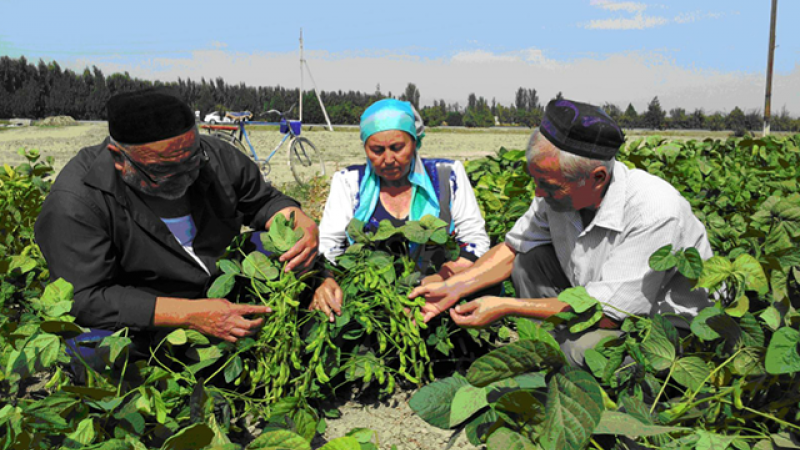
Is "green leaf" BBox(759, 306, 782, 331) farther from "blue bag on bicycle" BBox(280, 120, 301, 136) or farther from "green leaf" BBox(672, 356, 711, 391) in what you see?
"blue bag on bicycle" BBox(280, 120, 301, 136)

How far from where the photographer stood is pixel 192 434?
1.24 m

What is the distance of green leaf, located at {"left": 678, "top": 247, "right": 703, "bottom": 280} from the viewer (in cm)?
147

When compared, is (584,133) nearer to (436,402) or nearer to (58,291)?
(436,402)

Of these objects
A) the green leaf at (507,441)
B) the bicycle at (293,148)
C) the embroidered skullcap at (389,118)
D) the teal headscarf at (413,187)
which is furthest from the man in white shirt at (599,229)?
the bicycle at (293,148)

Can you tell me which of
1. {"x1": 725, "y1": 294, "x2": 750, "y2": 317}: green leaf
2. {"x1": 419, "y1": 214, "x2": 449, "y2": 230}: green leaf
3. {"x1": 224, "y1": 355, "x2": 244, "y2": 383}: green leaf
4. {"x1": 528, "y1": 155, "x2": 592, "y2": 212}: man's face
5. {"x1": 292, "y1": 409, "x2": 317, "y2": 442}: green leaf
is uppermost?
{"x1": 528, "y1": 155, "x2": 592, "y2": 212}: man's face

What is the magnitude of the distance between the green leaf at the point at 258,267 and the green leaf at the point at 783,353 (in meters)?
1.39

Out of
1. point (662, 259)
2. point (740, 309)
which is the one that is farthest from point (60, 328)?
point (740, 309)

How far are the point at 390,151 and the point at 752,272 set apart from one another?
1513 mm

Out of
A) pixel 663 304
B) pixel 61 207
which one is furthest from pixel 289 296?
pixel 663 304

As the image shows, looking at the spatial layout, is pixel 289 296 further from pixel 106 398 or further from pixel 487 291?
pixel 487 291

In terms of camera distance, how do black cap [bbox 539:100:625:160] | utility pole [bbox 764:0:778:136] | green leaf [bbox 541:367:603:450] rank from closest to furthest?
green leaf [bbox 541:367:603:450] < black cap [bbox 539:100:625:160] < utility pole [bbox 764:0:778:136]

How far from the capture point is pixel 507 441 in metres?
→ 1.15

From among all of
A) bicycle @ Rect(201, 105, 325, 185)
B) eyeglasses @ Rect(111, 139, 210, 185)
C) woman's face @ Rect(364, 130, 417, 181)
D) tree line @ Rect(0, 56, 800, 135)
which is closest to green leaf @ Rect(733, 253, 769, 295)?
woman's face @ Rect(364, 130, 417, 181)

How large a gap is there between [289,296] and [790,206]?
1631 millimetres
